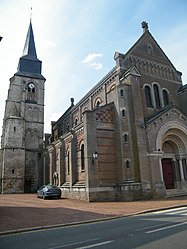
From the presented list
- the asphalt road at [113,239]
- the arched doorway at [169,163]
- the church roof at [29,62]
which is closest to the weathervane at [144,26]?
the arched doorway at [169,163]

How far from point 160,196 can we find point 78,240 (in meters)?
14.4

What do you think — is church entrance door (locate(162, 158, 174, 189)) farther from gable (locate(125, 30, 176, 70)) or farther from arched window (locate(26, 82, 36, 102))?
arched window (locate(26, 82, 36, 102))

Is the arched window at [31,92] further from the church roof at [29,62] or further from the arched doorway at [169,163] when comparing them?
the arched doorway at [169,163]

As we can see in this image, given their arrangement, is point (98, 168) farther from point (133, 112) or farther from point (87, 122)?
point (133, 112)

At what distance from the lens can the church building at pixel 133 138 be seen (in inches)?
752

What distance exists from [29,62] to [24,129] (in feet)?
48.7

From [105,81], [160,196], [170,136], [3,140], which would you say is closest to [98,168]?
[160,196]

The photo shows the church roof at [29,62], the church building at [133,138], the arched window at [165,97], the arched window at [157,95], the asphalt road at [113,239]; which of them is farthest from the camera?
the church roof at [29,62]

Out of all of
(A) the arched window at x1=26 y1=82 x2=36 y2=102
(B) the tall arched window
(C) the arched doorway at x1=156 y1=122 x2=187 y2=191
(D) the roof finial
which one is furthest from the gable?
(A) the arched window at x1=26 y1=82 x2=36 y2=102

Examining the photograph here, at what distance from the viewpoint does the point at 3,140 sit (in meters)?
37.2

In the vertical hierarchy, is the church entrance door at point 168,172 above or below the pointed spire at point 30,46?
below

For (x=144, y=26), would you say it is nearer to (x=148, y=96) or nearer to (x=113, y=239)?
(x=148, y=96)

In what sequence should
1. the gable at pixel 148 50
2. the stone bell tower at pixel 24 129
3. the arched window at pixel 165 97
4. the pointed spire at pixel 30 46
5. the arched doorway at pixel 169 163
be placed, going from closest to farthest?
1. the arched doorway at pixel 169 163
2. the gable at pixel 148 50
3. the arched window at pixel 165 97
4. the stone bell tower at pixel 24 129
5. the pointed spire at pixel 30 46

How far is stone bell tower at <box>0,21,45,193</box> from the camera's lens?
34.7 m
